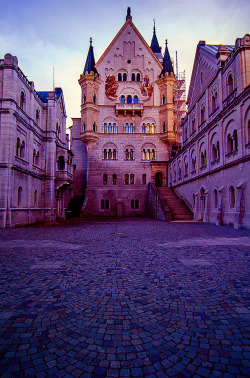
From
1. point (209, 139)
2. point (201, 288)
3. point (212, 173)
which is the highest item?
point (209, 139)

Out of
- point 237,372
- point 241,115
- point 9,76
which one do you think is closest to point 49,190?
point 9,76

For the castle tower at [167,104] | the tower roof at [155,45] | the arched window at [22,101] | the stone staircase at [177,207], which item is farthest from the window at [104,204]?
the tower roof at [155,45]

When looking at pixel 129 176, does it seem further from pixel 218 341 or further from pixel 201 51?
pixel 218 341

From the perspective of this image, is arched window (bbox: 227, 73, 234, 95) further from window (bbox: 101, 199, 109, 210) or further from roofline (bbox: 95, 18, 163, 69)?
roofline (bbox: 95, 18, 163, 69)

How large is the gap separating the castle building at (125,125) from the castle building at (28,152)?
23.5ft

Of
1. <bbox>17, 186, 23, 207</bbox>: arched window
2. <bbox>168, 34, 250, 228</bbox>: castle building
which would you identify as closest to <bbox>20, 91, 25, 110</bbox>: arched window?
<bbox>17, 186, 23, 207</bbox>: arched window

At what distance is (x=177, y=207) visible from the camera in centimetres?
2634

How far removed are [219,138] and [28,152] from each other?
715 inches

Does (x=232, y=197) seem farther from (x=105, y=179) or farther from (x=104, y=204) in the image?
(x=105, y=179)

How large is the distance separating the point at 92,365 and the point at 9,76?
21732 mm

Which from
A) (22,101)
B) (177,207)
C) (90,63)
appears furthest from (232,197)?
(90,63)

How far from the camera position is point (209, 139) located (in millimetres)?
21531

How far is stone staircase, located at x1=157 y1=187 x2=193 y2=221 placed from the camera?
78.2 ft

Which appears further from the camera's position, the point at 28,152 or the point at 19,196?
the point at 28,152
